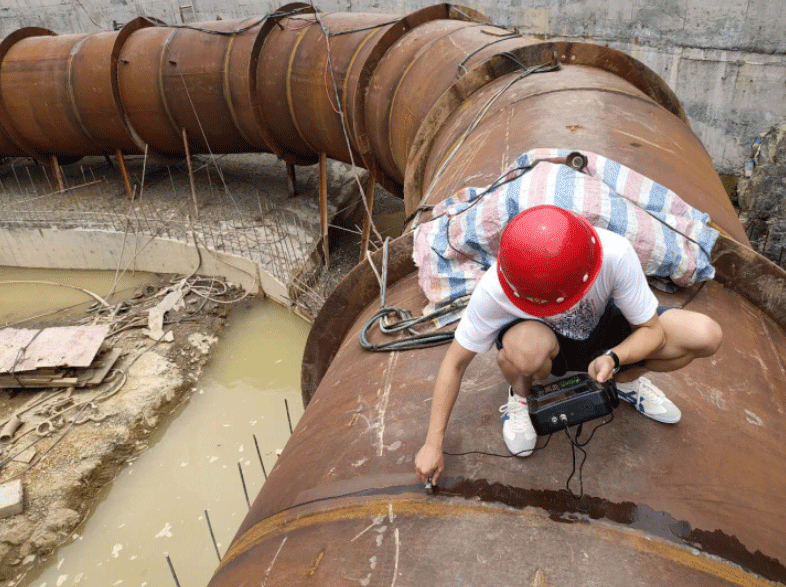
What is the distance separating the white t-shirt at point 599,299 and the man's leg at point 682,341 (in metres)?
0.06

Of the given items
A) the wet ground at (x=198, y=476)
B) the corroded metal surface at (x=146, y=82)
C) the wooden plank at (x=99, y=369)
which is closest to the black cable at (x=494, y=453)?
the wet ground at (x=198, y=476)

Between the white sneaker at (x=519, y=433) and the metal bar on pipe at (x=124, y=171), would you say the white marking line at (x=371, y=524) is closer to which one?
the white sneaker at (x=519, y=433)

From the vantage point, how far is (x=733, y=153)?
699 cm

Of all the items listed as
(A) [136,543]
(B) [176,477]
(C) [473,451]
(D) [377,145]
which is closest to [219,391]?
(B) [176,477]

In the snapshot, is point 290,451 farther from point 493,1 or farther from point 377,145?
point 493,1

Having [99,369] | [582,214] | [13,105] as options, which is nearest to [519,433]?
[582,214]

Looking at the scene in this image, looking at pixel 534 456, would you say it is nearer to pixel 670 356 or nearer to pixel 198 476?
pixel 670 356

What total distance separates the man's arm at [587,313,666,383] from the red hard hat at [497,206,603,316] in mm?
158

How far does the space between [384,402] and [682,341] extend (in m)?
0.79

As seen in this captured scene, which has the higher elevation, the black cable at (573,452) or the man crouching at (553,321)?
the man crouching at (553,321)

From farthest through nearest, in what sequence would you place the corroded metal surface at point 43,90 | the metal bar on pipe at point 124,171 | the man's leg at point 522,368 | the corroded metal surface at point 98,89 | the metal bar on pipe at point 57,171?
the metal bar on pipe at point 57,171 → the metal bar on pipe at point 124,171 → the corroded metal surface at point 43,90 → the corroded metal surface at point 98,89 → the man's leg at point 522,368

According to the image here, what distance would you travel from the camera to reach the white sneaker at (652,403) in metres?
1.44

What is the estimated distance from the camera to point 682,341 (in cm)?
149

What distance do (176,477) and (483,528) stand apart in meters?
4.43
